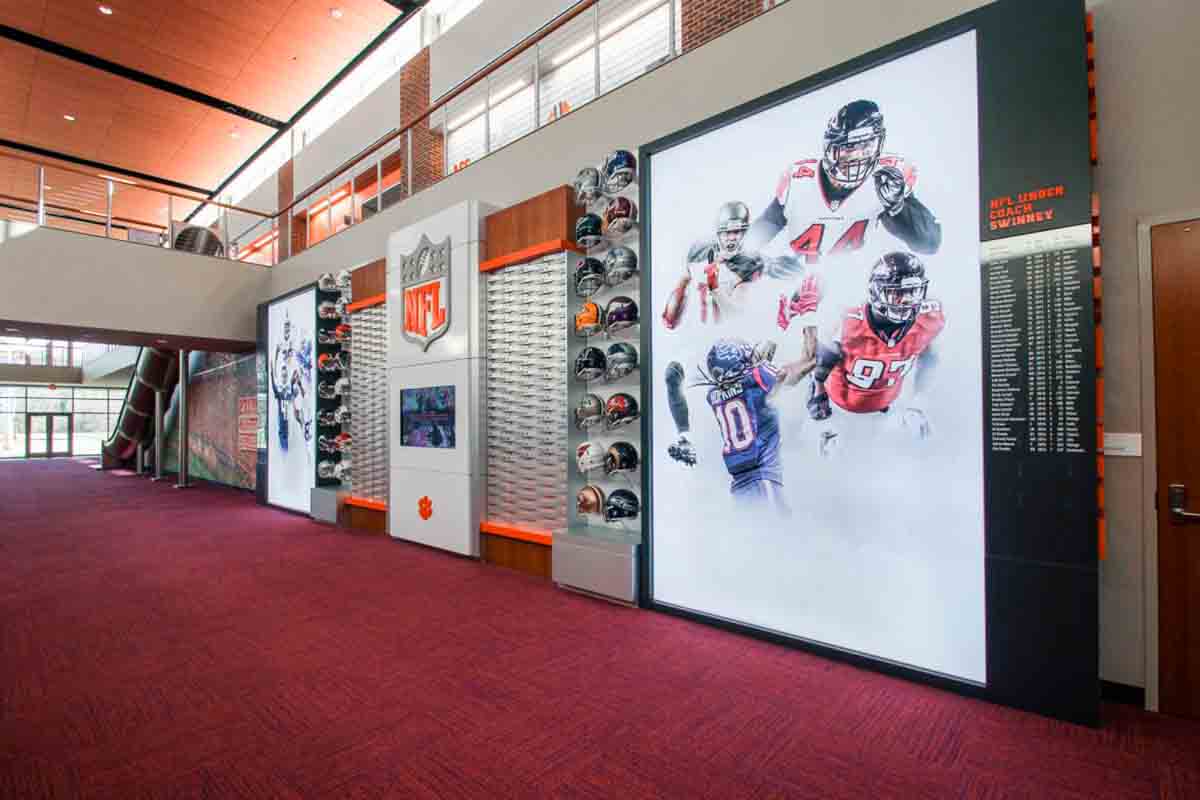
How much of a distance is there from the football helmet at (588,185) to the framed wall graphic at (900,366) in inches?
32.1

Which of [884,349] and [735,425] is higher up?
[884,349]

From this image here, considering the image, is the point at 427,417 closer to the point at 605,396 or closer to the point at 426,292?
the point at 426,292

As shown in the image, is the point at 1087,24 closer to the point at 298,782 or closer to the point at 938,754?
the point at 938,754

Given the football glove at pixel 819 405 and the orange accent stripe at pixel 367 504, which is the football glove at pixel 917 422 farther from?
the orange accent stripe at pixel 367 504

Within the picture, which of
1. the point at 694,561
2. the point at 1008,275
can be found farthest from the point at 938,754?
the point at 1008,275

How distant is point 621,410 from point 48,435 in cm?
2702

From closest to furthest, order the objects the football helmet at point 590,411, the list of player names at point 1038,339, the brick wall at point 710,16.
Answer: the list of player names at point 1038,339
the brick wall at point 710,16
the football helmet at point 590,411

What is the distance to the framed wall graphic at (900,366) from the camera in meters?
2.49

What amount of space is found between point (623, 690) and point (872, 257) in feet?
8.30

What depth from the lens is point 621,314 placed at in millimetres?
4184

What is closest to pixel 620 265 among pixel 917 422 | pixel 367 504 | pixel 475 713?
pixel 917 422

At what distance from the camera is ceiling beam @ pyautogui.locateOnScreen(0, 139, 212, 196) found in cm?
1227

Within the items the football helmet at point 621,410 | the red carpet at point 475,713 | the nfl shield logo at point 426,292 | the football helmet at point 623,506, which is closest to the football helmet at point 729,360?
the football helmet at point 621,410

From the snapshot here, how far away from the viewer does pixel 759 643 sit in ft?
10.9
